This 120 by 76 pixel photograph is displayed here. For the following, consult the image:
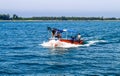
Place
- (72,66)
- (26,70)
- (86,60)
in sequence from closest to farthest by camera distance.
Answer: (26,70) < (72,66) < (86,60)

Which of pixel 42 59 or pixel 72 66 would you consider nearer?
pixel 72 66

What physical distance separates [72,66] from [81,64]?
151cm

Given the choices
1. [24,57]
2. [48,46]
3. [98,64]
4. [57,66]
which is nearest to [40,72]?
[57,66]

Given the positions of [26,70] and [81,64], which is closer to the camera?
[26,70]

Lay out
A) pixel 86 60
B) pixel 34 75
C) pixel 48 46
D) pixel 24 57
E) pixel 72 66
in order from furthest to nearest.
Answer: pixel 48 46, pixel 24 57, pixel 86 60, pixel 72 66, pixel 34 75

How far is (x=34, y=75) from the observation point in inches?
1144

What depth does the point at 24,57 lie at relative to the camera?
4069cm

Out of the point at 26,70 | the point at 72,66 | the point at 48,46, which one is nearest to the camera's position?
the point at 26,70

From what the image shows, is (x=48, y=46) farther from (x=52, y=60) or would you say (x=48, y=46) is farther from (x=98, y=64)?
(x=98, y=64)

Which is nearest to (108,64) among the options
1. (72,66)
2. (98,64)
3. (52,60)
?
(98,64)

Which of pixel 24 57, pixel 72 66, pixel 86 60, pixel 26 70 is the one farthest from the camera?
pixel 24 57

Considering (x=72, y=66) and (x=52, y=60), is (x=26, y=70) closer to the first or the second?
(x=72, y=66)

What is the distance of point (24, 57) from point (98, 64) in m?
8.74

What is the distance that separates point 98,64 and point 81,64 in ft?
4.64
